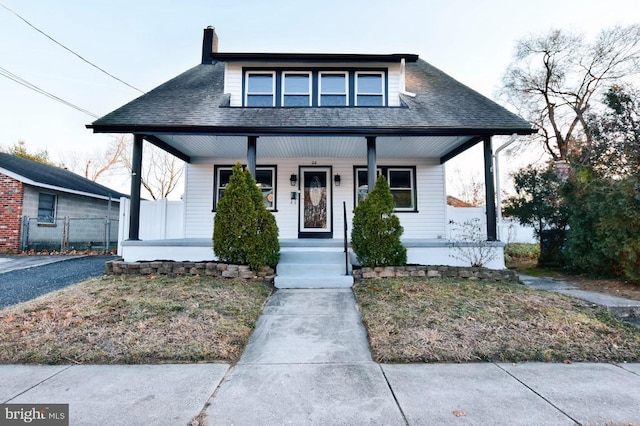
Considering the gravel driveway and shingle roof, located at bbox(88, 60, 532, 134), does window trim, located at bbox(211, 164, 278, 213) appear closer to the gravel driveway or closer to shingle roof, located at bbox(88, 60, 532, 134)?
shingle roof, located at bbox(88, 60, 532, 134)

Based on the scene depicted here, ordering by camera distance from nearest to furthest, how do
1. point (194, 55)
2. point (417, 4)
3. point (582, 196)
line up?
point (582, 196)
point (417, 4)
point (194, 55)

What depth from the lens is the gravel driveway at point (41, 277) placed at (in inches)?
213

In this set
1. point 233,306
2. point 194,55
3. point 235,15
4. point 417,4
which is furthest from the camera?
point 194,55

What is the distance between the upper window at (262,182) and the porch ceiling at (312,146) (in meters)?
0.44

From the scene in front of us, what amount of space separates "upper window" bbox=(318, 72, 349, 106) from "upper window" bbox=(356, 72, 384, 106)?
0.36m

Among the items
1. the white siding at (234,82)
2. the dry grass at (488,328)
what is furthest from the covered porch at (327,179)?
the dry grass at (488,328)

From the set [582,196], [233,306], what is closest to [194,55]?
[233,306]

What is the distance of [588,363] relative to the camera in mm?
3117

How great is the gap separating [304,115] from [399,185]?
378 cm

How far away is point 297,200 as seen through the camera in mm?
9484

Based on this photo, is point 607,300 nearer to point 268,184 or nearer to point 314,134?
point 314,134

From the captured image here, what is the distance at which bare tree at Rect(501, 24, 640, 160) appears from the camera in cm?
1323

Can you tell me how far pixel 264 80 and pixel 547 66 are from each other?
45.3 ft

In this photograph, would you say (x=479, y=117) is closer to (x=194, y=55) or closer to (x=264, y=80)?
(x=264, y=80)
